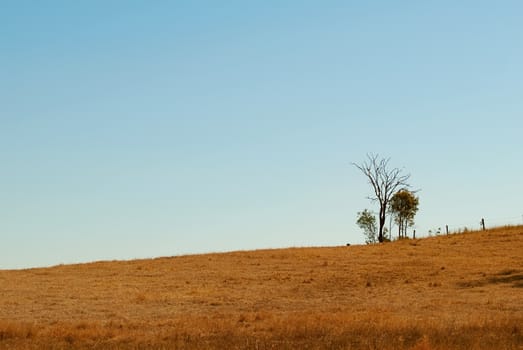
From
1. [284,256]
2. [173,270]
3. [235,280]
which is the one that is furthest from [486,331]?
[284,256]

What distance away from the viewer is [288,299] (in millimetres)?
36250

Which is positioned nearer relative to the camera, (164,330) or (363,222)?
(164,330)

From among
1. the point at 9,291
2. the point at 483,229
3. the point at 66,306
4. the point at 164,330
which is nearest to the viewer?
the point at 164,330

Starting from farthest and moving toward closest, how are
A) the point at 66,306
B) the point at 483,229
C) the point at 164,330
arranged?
the point at 483,229 < the point at 66,306 < the point at 164,330

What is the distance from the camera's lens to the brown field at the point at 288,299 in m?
20.0

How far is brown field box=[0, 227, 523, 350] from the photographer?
1997 cm

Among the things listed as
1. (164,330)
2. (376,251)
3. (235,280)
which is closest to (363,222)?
(376,251)

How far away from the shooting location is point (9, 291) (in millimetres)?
42594

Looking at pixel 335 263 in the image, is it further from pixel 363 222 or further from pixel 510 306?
pixel 363 222

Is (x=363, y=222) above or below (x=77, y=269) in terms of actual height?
above

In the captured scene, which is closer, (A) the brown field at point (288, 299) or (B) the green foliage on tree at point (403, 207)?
(A) the brown field at point (288, 299)

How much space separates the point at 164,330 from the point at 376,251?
40.5 metres

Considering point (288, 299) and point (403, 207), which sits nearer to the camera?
point (288, 299)

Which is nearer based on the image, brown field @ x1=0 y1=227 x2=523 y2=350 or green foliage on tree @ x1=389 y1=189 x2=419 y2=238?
brown field @ x1=0 y1=227 x2=523 y2=350
